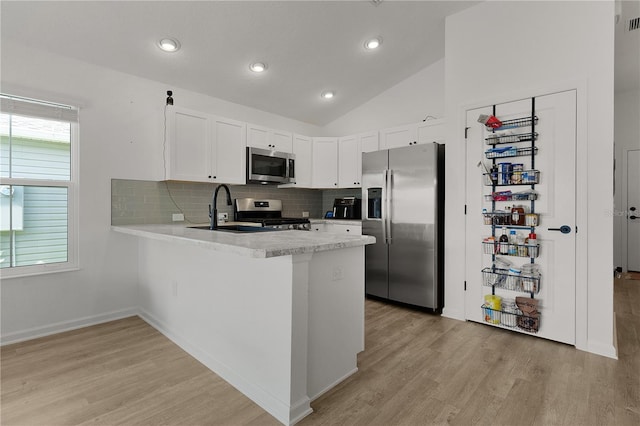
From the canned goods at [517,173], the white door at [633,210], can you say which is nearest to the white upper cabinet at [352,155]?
the canned goods at [517,173]

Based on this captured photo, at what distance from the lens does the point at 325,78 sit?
4133 millimetres

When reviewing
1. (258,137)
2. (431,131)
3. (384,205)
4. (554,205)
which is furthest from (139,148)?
(554,205)

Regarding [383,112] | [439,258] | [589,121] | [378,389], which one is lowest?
[378,389]

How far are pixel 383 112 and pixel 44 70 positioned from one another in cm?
388

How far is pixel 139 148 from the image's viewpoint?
3.39 metres

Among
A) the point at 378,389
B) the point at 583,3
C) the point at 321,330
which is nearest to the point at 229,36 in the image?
the point at 321,330

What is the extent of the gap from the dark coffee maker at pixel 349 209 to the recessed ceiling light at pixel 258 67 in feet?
6.83

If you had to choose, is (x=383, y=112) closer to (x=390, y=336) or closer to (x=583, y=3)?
(x=583, y=3)

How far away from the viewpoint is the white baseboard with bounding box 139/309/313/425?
65.9 inches

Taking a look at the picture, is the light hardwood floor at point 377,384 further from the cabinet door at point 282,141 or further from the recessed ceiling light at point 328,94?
the recessed ceiling light at point 328,94

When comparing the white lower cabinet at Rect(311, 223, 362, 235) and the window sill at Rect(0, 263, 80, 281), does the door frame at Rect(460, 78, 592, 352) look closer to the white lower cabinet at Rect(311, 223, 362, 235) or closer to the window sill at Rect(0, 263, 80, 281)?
the white lower cabinet at Rect(311, 223, 362, 235)

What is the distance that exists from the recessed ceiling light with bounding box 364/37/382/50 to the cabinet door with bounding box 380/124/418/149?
1.01 meters

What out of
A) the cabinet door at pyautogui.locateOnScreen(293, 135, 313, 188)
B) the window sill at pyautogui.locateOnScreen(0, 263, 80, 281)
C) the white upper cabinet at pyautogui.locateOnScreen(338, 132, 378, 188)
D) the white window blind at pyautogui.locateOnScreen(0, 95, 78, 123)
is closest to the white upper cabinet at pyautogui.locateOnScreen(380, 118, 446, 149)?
the white upper cabinet at pyautogui.locateOnScreen(338, 132, 378, 188)

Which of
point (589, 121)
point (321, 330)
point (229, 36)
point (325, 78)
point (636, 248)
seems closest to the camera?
point (321, 330)
